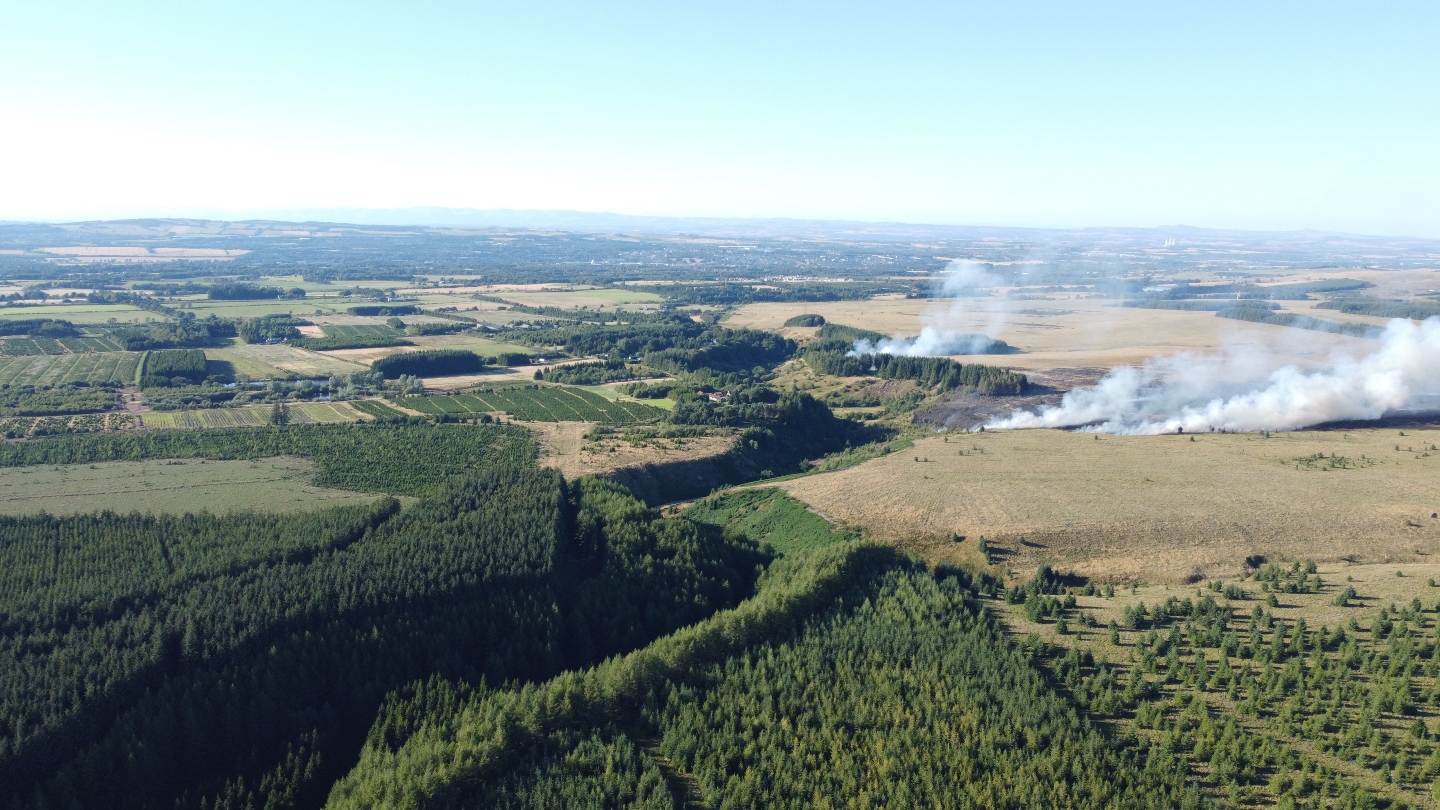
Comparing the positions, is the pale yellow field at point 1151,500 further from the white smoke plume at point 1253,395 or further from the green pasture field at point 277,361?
the green pasture field at point 277,361

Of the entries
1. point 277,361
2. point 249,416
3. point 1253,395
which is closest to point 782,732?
point 1253,395

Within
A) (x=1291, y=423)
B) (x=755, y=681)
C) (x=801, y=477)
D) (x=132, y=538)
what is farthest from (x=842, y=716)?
(x=1291, y=423)

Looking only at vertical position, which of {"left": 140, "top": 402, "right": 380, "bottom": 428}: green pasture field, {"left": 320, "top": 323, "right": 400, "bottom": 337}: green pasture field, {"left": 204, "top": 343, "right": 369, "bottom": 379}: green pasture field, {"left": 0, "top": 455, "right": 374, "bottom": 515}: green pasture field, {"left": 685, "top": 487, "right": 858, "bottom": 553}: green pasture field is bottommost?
{"left": 685, "top": 487, "right": 858, "bottom": 553}: green pasture field

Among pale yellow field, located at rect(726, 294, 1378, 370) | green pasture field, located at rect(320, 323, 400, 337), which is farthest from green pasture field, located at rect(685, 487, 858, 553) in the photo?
green pasture field, located at rect(320, 323, 400, 337)

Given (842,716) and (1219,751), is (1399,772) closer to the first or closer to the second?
(1219,751)

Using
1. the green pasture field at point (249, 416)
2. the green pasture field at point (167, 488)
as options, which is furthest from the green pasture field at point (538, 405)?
the green pasture field at point (167, 488)

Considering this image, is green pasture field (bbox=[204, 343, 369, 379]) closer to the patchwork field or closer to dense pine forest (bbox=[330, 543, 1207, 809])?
the patchwork field
